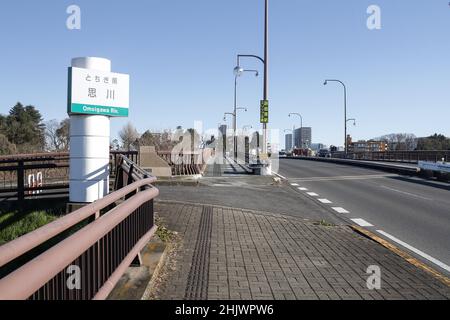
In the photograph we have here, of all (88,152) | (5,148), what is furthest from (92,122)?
(5,148)

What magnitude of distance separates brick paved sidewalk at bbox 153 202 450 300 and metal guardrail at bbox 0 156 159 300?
27.2 inches

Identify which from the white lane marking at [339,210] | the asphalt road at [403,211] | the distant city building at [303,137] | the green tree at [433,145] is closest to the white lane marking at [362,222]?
the asphalt road at [403,211]

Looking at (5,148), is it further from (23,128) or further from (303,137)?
(303,137)

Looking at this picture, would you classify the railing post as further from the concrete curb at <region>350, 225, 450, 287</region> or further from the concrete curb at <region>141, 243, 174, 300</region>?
the concrete curb at <region>350, 225, 450, 287</region>

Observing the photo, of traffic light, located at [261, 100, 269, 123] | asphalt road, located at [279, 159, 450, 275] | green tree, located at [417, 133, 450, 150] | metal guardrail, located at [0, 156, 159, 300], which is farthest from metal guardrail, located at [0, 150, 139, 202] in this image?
green tree, located at [417, 133, 450, 150]

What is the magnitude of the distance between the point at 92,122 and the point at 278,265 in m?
5.93

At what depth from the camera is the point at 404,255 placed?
732 cm

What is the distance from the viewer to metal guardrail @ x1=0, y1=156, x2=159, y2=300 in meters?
2.42

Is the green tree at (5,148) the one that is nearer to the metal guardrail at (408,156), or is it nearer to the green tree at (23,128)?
the green tree at (23,128)

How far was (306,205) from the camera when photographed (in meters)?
13.8

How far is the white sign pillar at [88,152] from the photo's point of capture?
10.3m
